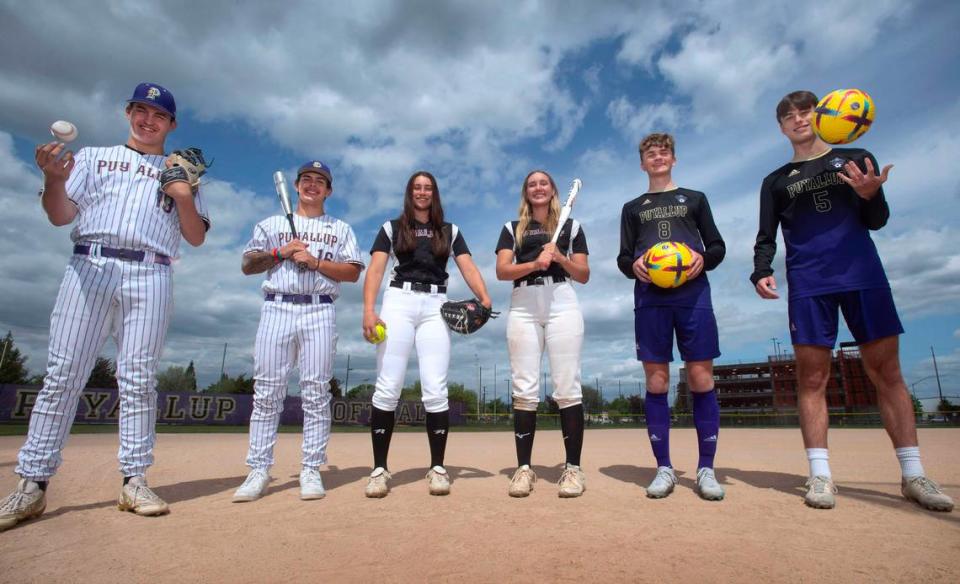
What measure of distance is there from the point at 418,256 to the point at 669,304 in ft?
6.76

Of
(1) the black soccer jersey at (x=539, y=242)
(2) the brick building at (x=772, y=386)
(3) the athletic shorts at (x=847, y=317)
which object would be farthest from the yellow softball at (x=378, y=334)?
(2) the brick building at (x=772, y=386)

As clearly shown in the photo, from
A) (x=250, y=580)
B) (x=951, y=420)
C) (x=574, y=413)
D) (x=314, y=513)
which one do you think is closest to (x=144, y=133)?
(x=314, y=513)

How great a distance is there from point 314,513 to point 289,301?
1653mm

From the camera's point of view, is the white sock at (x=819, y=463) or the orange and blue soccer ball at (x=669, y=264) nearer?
the white sock at (x=819, y=463)

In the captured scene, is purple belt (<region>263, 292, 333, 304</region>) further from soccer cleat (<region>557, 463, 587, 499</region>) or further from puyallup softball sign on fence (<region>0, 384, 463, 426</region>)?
puyallup softball sign on fence (<region>0, 384, 463, 426</region>)

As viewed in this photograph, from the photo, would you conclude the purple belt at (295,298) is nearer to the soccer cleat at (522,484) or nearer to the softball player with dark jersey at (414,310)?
the softball player with dark jersey at (414,310)

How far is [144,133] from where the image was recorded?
353 cm

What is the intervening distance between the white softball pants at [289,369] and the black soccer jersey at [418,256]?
70cm

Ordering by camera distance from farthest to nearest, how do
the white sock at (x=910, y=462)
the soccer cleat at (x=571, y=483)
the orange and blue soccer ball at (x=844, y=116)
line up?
the soccer cleat at (x=571, y=483)
the orange and blue soccer ball at (x=844, y=116)
the white sock at (x=910, y=462)

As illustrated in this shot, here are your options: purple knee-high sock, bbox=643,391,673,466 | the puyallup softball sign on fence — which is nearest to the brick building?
the puyallup softball sign on fence

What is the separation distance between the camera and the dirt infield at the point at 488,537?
1.93 meters

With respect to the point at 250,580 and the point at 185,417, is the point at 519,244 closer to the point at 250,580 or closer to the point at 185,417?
the point at 250,580

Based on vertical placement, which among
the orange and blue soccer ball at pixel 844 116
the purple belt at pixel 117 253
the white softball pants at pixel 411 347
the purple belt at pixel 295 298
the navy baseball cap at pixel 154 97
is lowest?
the white softball pants at pixel 411 347

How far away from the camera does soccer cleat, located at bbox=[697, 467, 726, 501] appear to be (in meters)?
3.22
